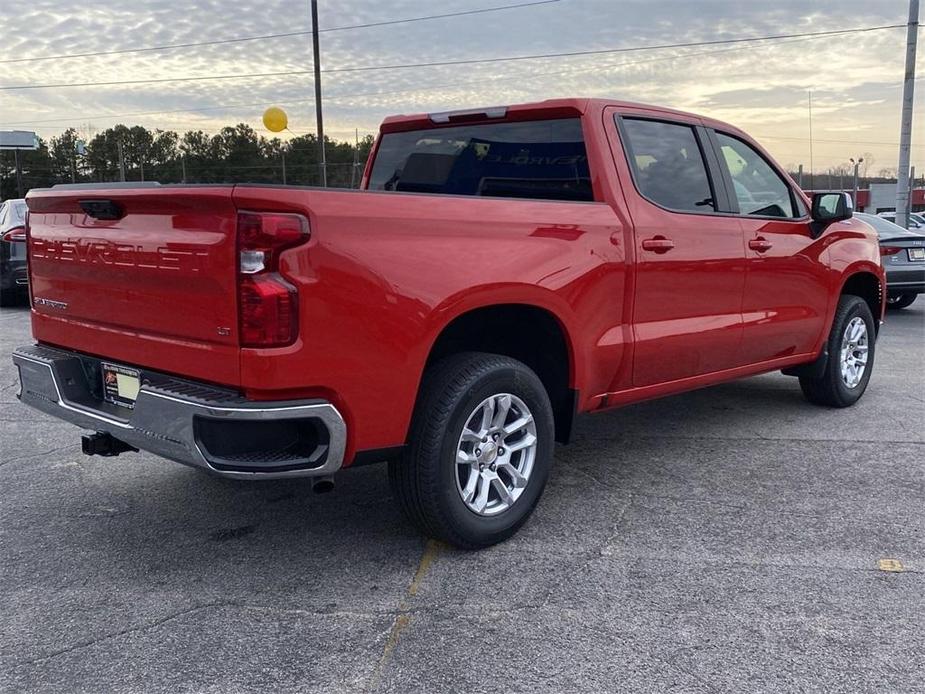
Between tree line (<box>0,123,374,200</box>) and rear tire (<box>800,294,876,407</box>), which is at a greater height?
tree line (<box>0,123,374,200</box>)

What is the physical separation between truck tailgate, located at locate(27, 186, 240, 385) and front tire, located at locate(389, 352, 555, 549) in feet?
2.71

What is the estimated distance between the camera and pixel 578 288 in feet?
12.8

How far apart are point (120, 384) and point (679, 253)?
2758 mm

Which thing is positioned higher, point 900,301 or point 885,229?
point 885,229

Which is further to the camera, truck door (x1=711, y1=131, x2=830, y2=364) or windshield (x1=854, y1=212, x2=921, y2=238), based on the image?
windshield (x1=854, y1=212, x2=921, y2=238)

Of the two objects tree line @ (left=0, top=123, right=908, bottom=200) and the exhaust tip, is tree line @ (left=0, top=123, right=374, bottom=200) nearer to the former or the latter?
tree line @ (left=0, top=123, right=908, bottom=200)

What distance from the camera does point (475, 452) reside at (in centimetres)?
360

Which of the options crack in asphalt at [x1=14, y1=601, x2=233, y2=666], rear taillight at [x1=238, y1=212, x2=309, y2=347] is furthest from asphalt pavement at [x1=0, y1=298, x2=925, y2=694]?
rear taillight at [x1=238, y1=212, x2=309, y2=347]

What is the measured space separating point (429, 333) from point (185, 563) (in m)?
1.40

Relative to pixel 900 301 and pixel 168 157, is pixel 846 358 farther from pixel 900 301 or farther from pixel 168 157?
pixel 168 157

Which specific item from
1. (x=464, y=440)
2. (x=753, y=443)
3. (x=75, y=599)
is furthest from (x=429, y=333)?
(x=753, y=443)

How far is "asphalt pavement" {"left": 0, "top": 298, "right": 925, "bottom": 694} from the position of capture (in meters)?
2.73

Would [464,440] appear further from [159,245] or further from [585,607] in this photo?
[159,245]

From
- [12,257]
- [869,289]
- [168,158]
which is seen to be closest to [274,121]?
[12,257]
